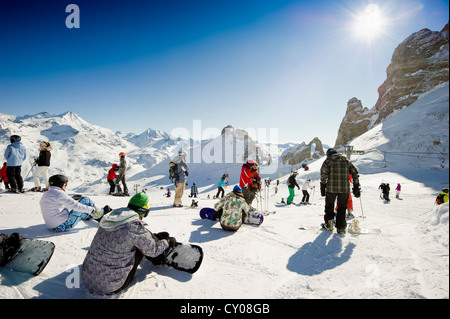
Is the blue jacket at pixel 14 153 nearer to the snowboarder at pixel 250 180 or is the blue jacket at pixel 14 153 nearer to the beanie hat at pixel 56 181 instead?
the beanie hat at pixel 56 181

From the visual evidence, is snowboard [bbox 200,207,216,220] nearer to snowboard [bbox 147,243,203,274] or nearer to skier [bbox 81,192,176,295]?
snowboard [bbox 147,243,203,274]

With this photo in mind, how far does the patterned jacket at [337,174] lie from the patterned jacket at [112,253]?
4.26 meters

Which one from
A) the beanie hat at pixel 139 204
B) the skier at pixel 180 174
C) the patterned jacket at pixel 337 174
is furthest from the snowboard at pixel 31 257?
the patterned jacket at pixel 337 174

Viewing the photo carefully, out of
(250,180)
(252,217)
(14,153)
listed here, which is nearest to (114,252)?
(252,217)

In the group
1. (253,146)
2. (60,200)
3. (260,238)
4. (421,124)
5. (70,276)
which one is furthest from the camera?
(253,146)

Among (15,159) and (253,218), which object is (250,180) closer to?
(253,218)

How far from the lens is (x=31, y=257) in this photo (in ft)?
9.45

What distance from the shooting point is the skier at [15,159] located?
297 inches

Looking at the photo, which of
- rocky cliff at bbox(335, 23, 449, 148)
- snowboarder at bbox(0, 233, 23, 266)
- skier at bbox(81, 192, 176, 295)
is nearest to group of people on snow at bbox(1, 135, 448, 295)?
skier at bbox(81, 192, 176, 295)

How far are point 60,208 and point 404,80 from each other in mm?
80702

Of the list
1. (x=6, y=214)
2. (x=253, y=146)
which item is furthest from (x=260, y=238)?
(x=253, y=146)

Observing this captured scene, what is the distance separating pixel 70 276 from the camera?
2744 millimetres
